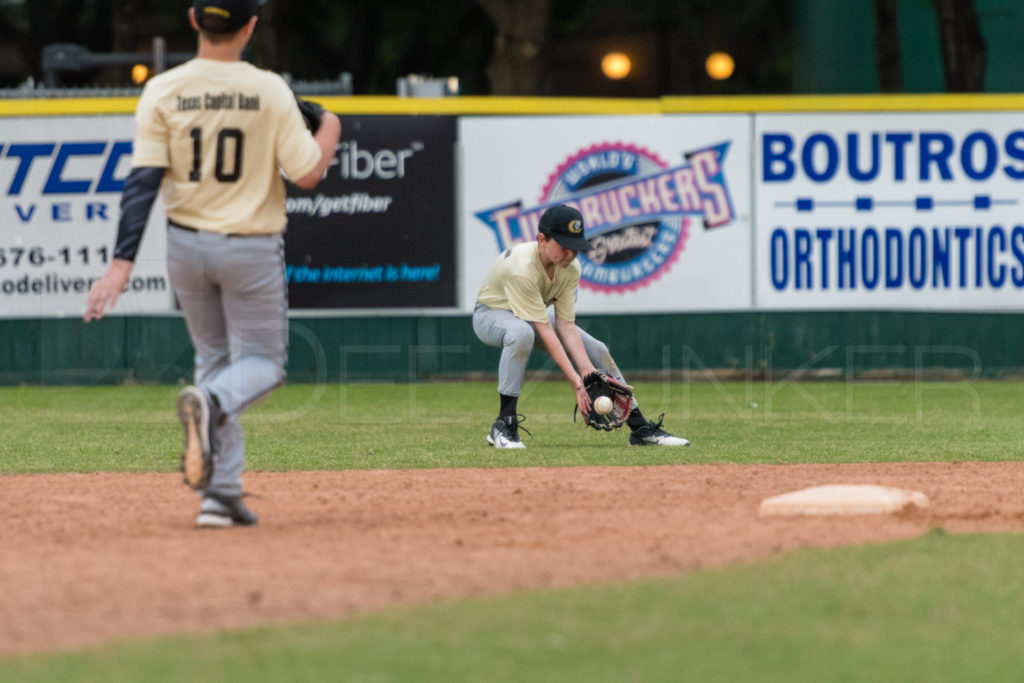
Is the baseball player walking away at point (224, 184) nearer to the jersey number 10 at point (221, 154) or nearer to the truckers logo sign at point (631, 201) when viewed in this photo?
the jersey number 10 at point (221, 154)

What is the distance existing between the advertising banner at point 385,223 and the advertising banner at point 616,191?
11.9 inches

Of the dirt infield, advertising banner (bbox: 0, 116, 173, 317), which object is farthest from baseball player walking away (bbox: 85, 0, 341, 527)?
advertising banner (bbox: 0, 116, 173, 317)

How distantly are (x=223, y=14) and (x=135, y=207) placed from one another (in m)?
0.81

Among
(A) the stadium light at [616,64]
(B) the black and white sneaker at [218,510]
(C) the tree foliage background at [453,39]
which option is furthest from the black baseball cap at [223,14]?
(A) the stadium light at [616,64]

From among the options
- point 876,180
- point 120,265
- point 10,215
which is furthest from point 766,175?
point 120,265

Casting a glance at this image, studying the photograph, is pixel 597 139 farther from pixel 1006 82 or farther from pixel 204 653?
pixel 204 653

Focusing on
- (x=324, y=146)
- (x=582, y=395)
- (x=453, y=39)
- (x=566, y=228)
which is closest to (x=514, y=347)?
→ (x=582, y=395)

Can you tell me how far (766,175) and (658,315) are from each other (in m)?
1.80

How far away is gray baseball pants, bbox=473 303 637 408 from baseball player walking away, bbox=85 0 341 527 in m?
3.74

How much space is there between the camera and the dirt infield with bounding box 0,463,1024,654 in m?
4.51

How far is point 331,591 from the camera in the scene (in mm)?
4652

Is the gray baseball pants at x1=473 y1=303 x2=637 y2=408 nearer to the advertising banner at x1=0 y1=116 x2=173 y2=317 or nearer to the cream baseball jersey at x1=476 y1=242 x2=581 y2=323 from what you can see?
the cream baseball jersey at x1=476 y1=242 x2=581 y2=323

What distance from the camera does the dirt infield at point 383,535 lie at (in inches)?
177

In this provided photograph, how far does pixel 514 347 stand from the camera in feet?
31.2
